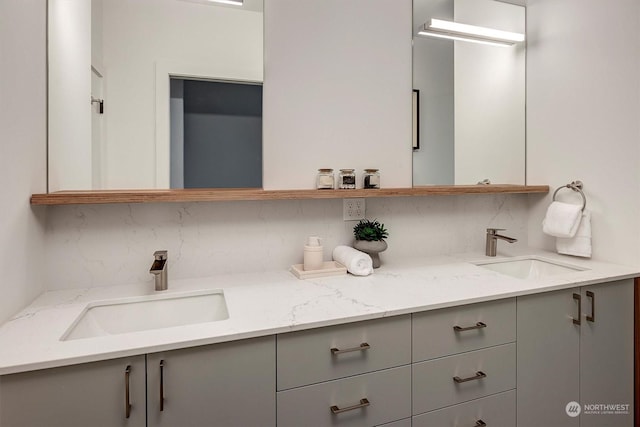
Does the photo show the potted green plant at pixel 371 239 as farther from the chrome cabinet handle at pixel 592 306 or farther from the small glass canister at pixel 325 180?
the chrome cabinet handle at pixel 592 306

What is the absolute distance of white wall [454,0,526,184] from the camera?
210 cm

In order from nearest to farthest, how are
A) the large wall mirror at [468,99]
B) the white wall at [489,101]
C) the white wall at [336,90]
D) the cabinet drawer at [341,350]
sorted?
the cabinet drawer at [341,350], the white wall at [336,90], the large wall mirror at [468,99], the white wall at [489,101]

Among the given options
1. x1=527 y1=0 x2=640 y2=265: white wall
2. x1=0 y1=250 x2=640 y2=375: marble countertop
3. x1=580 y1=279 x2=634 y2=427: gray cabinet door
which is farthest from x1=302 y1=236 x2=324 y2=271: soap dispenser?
x1=527 y1=0 x2=640 y2=265: white wall

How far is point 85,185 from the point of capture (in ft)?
4.81

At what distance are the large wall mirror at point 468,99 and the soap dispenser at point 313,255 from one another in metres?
0.65

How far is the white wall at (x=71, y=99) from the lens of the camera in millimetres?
1391

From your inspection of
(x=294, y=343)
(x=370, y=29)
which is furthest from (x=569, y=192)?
(x=294, y=343)

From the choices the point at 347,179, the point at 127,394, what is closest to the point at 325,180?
the point at 347,179

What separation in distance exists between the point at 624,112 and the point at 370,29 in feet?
3.99

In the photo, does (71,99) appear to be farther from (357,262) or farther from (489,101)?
(489,101)

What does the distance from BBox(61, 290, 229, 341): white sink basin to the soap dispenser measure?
39 cm

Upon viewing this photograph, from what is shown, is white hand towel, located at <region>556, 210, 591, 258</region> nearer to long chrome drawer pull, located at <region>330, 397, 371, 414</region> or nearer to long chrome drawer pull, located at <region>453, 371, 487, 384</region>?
long chrome drawer pull, located at <region>453, 371, 487, 384</region>
